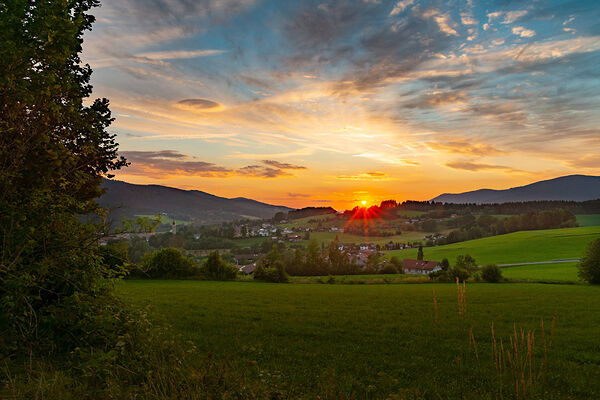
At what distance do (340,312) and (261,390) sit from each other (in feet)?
41.3

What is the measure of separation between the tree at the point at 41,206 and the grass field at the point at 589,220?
185237 mm

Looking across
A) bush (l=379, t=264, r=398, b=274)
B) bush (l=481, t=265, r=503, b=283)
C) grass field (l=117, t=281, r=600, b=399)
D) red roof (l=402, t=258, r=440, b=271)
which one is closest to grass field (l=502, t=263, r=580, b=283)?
bush (l=481, t=265, r=503, b=283)

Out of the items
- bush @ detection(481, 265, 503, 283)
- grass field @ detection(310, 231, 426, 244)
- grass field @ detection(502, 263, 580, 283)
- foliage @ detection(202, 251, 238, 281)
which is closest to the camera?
bush @ detection(481, 265, 503, 283)

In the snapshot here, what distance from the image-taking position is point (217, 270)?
4847 cm

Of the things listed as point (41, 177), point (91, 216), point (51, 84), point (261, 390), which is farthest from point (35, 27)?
point (261, 390)

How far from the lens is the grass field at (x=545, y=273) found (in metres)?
49.0

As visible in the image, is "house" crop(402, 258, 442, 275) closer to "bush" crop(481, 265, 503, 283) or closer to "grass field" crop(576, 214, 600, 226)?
"bush" crop(481, 265, 503, 283)

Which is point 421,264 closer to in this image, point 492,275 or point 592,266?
point 492,275

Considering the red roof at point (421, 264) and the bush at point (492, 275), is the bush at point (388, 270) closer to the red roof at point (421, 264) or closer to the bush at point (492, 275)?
the red roof at point (421, 264)

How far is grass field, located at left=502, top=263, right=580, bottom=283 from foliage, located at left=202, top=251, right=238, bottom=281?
45100 millimetres

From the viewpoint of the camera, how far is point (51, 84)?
768 cm

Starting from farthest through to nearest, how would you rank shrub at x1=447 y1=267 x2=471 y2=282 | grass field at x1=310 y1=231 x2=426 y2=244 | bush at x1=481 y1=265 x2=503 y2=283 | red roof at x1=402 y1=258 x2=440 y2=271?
grass field at x1=310 y1=231 x2=426 y2=244 < red roof at x1=402 y1=258 x2=440 y2=271 < shrub at x1=447 y1=267 x2=471 y2=282 < bush at x1=481 y1=265 x2=503 y2=283

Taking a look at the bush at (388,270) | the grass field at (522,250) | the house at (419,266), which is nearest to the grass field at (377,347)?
the bush at (388,270)

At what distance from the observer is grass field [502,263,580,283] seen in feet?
161
